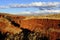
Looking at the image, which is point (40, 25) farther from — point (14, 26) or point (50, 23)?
point (14, 26)

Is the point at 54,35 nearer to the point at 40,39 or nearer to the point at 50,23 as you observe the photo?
the point at 40,39

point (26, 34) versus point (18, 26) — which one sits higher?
point (26, 34)

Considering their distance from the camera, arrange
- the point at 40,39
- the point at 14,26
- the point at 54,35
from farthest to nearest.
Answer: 1. the point at 14,26
2. the point at 54,35
3. the point at 40,39

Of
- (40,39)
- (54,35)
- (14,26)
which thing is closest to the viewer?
(40,39)

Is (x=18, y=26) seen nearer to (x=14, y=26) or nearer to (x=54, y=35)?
(x=14, y=26)

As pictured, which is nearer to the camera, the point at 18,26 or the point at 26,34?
the point at 26,34

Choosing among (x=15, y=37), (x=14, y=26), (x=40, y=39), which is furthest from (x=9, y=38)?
(x=14, y=26)

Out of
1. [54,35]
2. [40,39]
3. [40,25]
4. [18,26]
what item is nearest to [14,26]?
[18,26]

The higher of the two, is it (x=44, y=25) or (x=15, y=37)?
(x=15, y=37)

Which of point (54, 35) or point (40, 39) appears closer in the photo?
point (40, 39)
